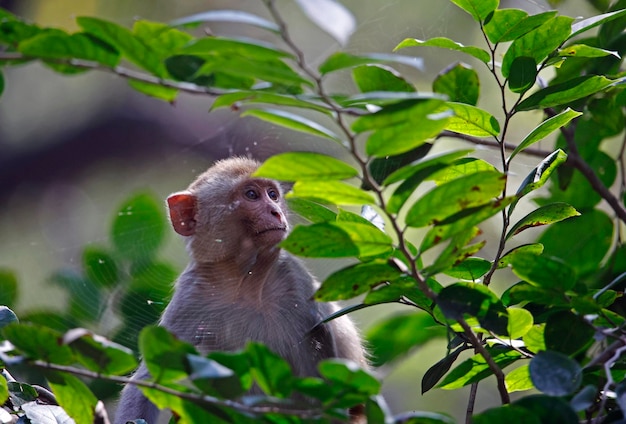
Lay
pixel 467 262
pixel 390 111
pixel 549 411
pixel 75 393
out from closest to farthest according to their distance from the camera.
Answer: pixel 390 111
pixel 549 411
pixel 75 393
pixel 467 262

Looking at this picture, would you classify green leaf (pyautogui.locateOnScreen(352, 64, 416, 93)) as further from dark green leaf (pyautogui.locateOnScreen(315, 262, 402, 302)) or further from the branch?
the branch

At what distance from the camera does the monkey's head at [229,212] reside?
10.2ft

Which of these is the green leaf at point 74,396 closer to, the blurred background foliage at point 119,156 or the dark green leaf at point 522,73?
the blurred background foliage at point 119,156

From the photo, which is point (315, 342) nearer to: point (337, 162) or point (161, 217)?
point (161, 217)

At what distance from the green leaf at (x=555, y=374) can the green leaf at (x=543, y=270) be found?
149 millimetres

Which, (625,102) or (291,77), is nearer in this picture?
Result: (291,77)

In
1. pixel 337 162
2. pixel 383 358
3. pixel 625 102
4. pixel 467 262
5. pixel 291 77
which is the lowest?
pixel 383 358

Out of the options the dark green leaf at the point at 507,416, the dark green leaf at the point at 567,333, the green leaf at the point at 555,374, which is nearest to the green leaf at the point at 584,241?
the dark green leaf at the point at 567,333

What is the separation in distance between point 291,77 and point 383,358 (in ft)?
8.00

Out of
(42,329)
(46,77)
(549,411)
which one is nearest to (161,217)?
(42,329)

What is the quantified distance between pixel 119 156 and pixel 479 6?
21.4 ft

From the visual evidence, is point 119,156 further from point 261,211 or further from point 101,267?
point 261,211

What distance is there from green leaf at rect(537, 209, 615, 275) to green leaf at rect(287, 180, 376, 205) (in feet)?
6.04

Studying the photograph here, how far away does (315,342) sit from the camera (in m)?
2.84
